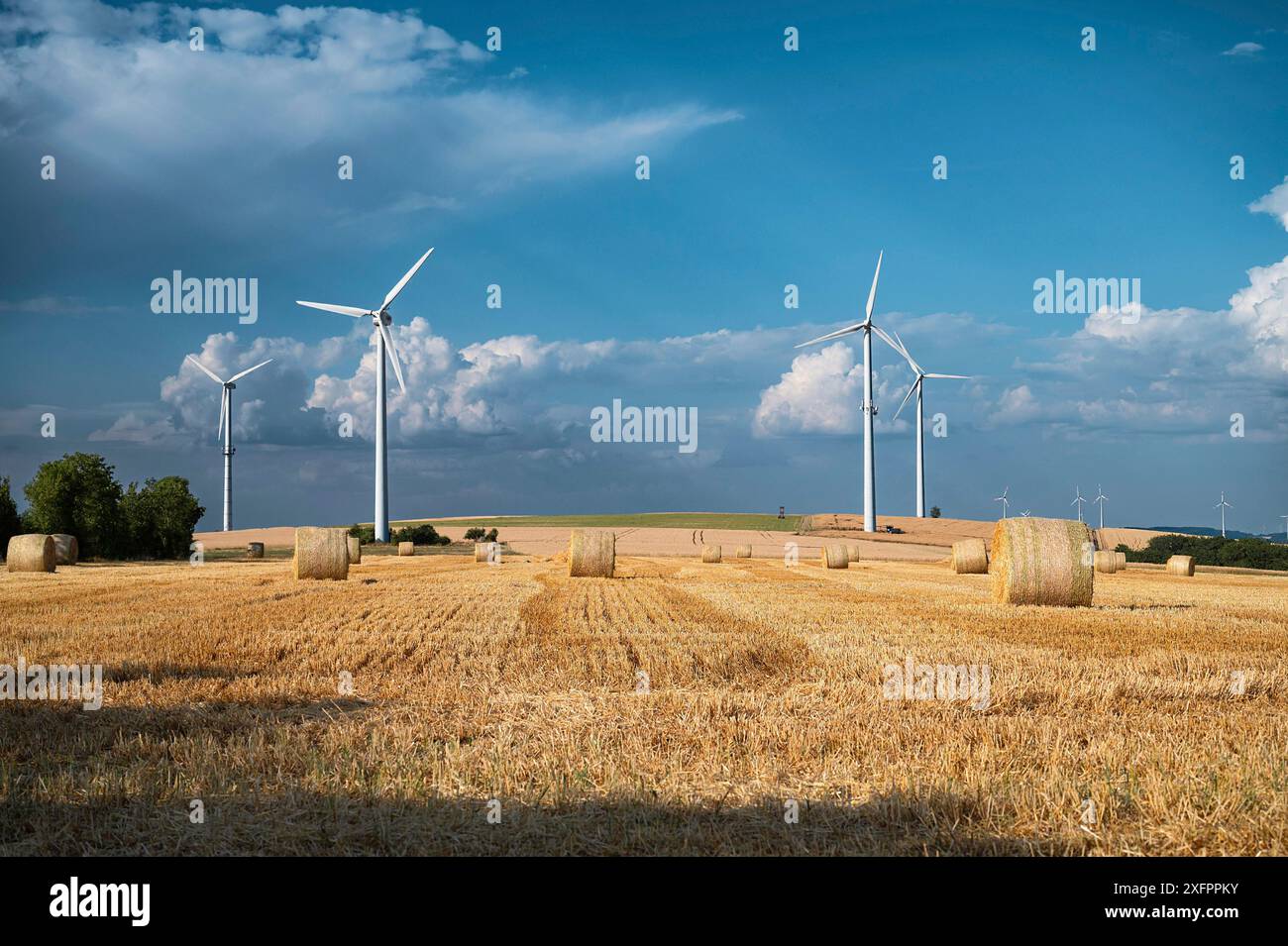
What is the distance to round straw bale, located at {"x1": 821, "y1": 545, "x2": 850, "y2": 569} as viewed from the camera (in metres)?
45.8

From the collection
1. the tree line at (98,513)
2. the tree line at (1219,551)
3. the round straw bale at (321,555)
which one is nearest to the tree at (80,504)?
the tree line at (98,513)

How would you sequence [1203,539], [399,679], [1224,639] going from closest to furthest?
[399,679] < [1224,639] < [1203,539]

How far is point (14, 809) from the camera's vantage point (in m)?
6.17

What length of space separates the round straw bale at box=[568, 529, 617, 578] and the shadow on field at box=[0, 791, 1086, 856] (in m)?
25.2

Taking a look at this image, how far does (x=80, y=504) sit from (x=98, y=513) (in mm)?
1666

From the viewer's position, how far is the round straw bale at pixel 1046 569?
21.5 meters

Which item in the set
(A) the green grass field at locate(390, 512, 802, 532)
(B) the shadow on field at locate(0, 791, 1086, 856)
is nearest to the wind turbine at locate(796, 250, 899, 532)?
(A) the green grass field at locate(390, 512, 802, 532)

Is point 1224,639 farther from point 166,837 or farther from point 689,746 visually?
point 166,837

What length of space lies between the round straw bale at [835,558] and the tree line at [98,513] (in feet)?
163

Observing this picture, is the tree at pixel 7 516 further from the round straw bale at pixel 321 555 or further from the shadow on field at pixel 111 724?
the shadow on field at pixel 111 724
